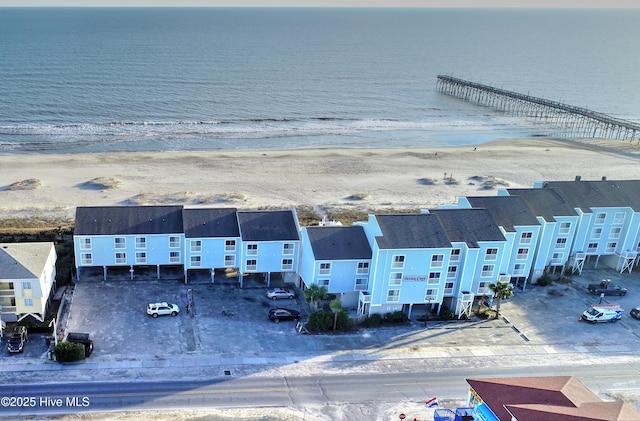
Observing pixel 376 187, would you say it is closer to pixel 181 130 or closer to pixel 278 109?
pixel 181 130

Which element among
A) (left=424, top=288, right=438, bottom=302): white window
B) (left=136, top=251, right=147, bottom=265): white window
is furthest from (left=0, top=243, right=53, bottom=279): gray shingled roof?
(left=424, top=288, right=438, bottom=302): white window

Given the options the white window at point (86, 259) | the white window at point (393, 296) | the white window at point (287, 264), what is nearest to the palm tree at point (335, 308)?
the white window at point (393, 296)

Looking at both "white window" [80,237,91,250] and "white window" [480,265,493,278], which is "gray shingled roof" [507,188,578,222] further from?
"white window" [80,237,91,250]

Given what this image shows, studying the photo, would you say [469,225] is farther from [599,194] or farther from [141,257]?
[141,257]

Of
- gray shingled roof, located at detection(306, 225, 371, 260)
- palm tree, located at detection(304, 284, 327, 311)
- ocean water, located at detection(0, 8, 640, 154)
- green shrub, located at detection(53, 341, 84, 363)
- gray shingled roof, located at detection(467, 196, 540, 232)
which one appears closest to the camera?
green shrub, located at detection(53, 341, 84, 363)

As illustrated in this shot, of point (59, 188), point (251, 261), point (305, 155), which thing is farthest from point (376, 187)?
point (59, 188)

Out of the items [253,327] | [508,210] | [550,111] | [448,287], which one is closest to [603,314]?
[508,210]
